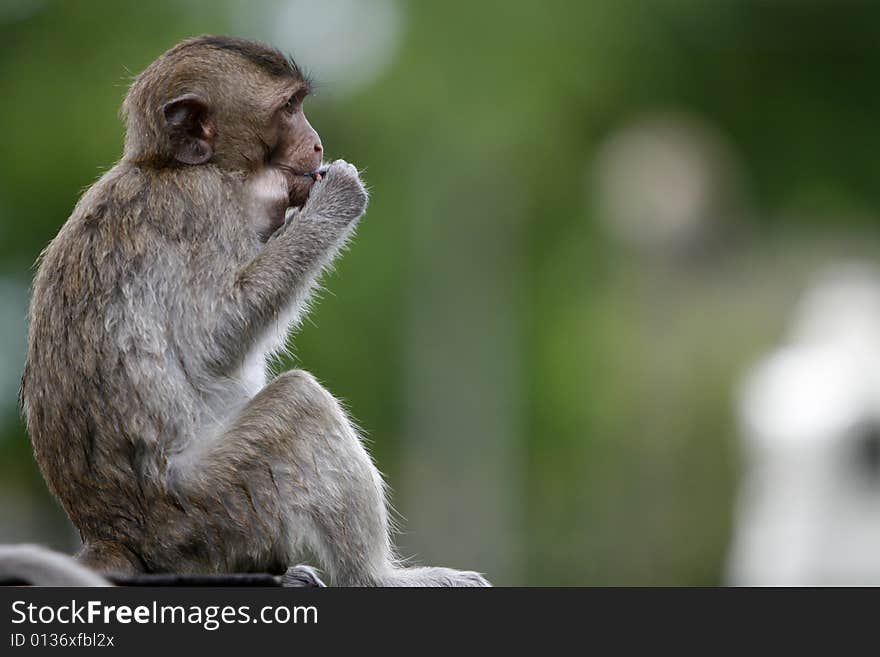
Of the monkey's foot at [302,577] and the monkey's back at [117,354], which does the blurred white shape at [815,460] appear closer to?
the monkey's foot at [302,577]

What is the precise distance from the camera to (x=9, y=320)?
886 inches

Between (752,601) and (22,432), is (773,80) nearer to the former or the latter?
(22,432)

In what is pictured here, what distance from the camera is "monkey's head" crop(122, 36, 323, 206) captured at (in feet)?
23.5

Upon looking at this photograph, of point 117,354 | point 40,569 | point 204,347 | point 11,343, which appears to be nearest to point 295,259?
point 204,347

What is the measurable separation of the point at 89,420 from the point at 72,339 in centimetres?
39

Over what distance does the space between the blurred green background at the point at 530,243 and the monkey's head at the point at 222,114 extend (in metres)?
13.6

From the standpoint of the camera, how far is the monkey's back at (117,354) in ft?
21.6

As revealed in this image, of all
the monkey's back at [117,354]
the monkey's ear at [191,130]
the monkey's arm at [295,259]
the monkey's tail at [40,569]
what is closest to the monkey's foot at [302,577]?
the monkey's back at [117,354]

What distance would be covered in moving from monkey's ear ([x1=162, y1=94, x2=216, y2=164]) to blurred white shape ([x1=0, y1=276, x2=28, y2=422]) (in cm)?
1274

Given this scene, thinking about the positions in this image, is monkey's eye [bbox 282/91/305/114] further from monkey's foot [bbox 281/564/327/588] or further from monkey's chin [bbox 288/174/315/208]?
monkey's foot [bbox 281/564/327/588]

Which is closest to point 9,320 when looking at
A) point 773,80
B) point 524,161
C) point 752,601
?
point 524,161

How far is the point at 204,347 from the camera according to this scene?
6934 millimetres

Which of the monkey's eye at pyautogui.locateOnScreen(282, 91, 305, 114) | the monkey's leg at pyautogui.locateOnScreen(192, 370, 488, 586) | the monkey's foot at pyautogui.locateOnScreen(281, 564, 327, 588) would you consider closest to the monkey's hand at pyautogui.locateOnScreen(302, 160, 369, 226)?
the monkey's eye at pyautogui.locateOnScreen(282, 91, 305, 114)

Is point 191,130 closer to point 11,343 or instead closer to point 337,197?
point 337,197
